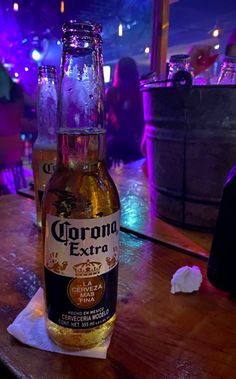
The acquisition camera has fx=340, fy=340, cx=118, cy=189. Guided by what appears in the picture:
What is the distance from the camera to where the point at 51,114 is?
55 cm

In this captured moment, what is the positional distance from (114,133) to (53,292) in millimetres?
2054

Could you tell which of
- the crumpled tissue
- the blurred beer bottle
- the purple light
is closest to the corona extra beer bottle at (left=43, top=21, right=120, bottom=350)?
the crumpled tissue

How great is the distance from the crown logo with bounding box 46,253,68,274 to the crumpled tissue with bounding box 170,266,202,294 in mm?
175

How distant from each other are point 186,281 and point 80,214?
193 millimetres

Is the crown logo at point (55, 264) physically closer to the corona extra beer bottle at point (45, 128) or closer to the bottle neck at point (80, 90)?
the bottle neck at point (80, 90)

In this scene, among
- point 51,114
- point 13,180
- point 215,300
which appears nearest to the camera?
point 215,300

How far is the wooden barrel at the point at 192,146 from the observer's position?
54cm

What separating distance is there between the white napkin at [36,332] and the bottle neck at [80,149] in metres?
0.16

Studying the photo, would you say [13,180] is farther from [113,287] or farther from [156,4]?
[113,287]

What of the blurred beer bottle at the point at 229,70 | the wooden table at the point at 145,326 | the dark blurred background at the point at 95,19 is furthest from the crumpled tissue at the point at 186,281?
the dark blurred background at the point at 95,19

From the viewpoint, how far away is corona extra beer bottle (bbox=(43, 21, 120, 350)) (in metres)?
0.29

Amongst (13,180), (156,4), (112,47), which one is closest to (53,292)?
(156,4)

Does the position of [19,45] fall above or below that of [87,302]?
above

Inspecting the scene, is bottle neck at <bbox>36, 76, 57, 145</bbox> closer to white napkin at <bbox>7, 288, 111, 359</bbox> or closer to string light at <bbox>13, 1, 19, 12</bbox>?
white napkin at <bbox>7, 288, 111, 359</bbox>
